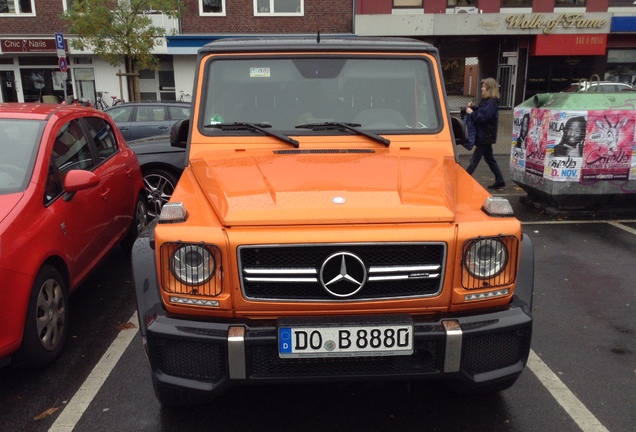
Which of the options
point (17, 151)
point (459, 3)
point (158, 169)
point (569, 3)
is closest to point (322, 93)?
point (17, 151)

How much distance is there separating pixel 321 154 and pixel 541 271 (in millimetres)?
3222

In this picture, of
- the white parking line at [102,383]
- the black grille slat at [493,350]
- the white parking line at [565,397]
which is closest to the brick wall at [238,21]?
the white parking line at [102,383]

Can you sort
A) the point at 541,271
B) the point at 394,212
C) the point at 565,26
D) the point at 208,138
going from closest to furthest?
the point at 394,212 → the point at 208,138 → the point at 541,271 → the point at 565,26

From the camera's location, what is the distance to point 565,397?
130 inches

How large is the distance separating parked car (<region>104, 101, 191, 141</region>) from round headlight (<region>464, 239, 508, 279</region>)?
33.4ft

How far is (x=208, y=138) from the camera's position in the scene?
3.71 meters

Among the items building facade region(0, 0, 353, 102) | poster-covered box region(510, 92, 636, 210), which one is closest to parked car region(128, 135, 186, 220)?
poster-covered box region(510, 92, 636, 210)

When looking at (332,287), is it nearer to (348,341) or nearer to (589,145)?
(348,341)

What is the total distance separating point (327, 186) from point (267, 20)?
76.0ft

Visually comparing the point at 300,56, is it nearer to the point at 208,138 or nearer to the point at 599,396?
the point at 208,138

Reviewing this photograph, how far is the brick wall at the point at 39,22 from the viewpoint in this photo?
24359 mm

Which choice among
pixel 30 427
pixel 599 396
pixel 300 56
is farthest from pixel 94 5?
pixel 599 396

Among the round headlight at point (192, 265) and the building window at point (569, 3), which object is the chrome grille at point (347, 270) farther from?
the building window at point (569, 3)

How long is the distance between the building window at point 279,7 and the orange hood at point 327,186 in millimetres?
22436
